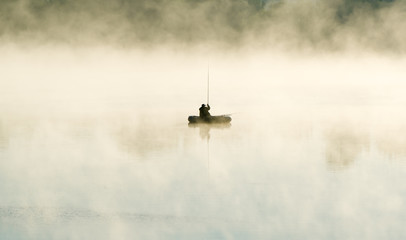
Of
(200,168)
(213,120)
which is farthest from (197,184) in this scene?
(213,120)

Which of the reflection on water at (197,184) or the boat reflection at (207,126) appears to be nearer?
the reflection on water at (197,184)

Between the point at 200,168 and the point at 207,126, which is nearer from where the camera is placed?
the point at 200,168

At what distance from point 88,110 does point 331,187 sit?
122ft

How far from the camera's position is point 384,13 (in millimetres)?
114062

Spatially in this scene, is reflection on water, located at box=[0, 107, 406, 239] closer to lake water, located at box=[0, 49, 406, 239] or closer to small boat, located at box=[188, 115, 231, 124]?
lake water, located at box=[0, 49, 406, 239]

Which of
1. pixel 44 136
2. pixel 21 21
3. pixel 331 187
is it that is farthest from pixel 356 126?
pixel 21 21

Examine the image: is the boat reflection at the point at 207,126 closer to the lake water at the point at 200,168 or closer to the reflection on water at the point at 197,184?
the lake water at the point at 200,168

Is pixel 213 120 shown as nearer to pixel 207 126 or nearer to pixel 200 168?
pixel 207 126

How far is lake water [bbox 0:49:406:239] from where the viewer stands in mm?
23391

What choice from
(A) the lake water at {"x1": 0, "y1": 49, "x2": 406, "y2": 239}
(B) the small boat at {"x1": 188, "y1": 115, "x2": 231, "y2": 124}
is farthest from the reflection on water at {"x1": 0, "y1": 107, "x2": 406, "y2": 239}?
(B) the small boat at {"x1": 188, "y1": 115, "x2": 231, "y2": 124}

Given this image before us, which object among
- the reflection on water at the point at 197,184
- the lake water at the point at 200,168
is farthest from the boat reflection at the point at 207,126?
the reflection on water at the point at 197,184

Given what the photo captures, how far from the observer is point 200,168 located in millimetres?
33094

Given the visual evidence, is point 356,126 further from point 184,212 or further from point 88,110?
point 184,212

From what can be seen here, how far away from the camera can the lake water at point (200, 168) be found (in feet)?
76.7
